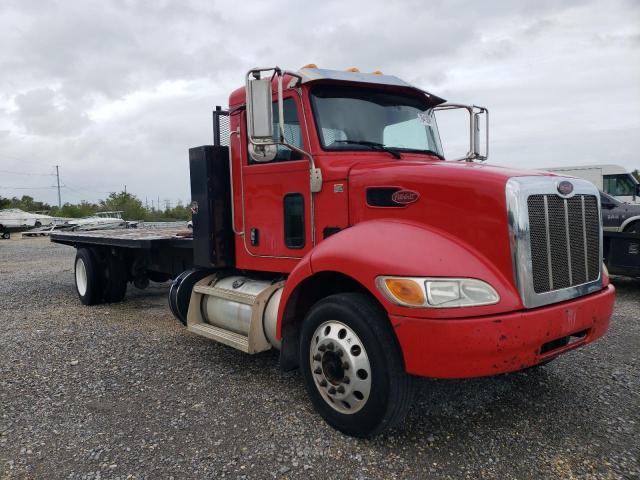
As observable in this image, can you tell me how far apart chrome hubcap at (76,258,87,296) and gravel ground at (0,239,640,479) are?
230 centimetres

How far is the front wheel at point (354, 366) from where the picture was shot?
2.96m

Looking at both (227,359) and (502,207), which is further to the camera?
(227,359)

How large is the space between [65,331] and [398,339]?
4766 mm

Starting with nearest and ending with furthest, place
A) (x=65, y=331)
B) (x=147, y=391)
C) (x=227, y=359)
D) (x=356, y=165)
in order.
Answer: (x=356, y=165)
(x=147, y=391)
(x=227, y=359)
(x=65, y=331)

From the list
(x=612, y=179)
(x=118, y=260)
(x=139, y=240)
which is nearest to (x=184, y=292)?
(x=139, y=240)

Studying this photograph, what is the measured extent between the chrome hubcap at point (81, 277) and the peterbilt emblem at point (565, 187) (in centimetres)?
684

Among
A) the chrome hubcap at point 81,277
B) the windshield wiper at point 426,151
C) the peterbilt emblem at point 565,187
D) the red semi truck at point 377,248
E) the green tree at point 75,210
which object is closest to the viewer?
the red semi truck at point 377,248

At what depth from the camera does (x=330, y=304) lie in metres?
3.27

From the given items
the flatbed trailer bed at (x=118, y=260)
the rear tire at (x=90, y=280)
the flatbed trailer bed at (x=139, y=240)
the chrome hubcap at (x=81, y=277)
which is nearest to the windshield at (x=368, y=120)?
the flatbed trailer bed at (x=139, y=240)

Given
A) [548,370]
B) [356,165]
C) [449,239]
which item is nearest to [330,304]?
[449,239]

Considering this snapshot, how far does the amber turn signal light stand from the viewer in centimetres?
280

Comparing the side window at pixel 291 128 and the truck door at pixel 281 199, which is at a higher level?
the side window at pixel 291 128

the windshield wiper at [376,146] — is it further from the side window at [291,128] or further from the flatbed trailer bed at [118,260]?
the flatbed trailer bed at [118,260]

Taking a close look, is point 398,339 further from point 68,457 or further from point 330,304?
point 68,457
